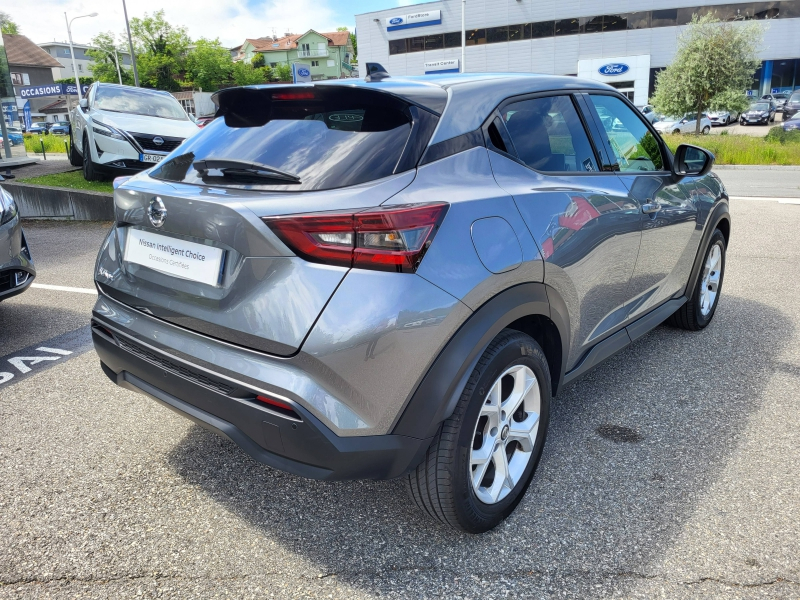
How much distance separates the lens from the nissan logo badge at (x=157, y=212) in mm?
2216

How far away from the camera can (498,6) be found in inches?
2029

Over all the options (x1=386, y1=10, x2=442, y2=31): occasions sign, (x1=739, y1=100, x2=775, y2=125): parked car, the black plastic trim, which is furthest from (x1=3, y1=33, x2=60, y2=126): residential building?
the black plastic trim

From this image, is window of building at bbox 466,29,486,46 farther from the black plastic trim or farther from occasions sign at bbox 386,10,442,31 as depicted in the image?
the black plastic trim

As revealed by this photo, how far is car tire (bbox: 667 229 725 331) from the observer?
4.27 meters

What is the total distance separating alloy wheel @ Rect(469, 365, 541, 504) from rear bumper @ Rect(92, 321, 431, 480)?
34 centimetres

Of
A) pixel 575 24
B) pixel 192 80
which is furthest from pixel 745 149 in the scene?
pixel 192 80

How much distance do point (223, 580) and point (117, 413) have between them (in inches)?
61.6

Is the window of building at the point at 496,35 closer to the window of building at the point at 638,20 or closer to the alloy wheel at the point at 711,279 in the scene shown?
the window of building at the point at 638,20

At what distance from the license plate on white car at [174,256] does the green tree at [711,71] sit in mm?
28811

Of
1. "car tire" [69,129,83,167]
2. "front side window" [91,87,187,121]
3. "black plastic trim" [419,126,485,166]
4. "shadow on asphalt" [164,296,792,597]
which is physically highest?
"front side window" [91,87,187,121]

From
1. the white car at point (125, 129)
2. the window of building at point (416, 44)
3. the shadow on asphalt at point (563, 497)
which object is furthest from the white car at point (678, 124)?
the shadow on asphalt at point (563, 497)

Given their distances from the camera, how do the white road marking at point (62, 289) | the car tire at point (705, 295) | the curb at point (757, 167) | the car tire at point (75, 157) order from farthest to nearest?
the curb at point (757, 167)
the car tire at point (75, 157)
the white road marking at point (62, 289)
the car tire at point (705, 295)

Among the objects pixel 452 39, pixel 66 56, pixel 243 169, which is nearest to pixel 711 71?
pixel 243 169

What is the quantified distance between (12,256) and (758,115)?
3984cm
